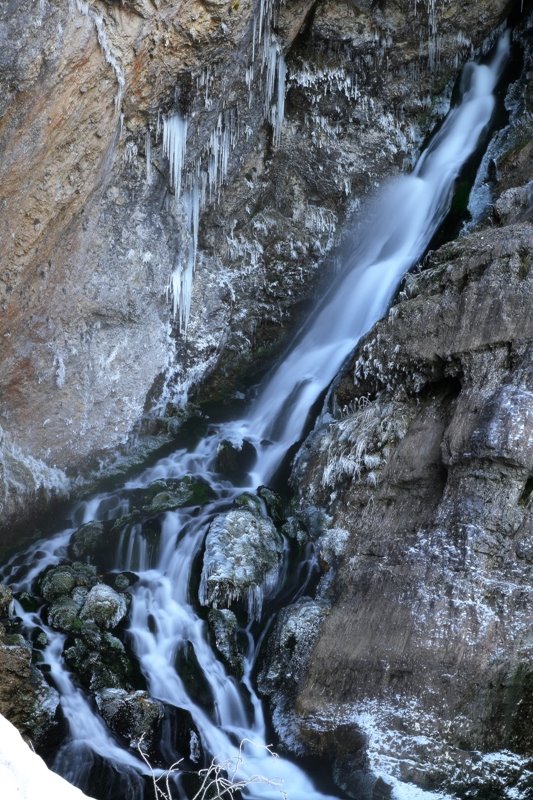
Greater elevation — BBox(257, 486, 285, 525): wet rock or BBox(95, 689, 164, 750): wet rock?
BBox(257, 486, 285, 525): wet rock

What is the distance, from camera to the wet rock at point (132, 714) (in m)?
5.95

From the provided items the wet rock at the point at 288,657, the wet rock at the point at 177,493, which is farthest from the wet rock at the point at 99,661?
the wet rock at the point at 177,493

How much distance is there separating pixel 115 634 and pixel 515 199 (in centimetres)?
544

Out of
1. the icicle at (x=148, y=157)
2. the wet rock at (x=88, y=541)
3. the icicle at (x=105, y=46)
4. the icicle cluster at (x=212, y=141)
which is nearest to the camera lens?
the icicle at (x=105, y=46)

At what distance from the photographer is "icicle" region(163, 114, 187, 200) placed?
8.52 m

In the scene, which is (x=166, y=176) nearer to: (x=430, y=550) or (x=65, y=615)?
(x=65, y=615)

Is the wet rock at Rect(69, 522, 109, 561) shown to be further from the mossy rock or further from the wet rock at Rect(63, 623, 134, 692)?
the wet rock at Rect(63, 623, 134, 692)

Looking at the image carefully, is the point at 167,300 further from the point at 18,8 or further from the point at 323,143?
the point at 18,8

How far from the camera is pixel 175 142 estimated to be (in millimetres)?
8641

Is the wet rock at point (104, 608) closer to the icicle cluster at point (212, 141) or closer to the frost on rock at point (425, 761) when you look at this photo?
the frost on rock at point (425, 761)

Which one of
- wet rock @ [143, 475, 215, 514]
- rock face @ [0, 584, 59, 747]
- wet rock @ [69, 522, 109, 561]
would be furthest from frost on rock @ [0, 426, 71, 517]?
rock face @ [0, 584, 59, 747]

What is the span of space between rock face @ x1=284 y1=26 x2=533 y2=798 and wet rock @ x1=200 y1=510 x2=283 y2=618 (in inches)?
22.4

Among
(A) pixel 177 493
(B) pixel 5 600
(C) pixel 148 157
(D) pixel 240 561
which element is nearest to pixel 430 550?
(D) pixel 240 561

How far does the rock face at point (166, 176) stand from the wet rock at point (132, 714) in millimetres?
2537
